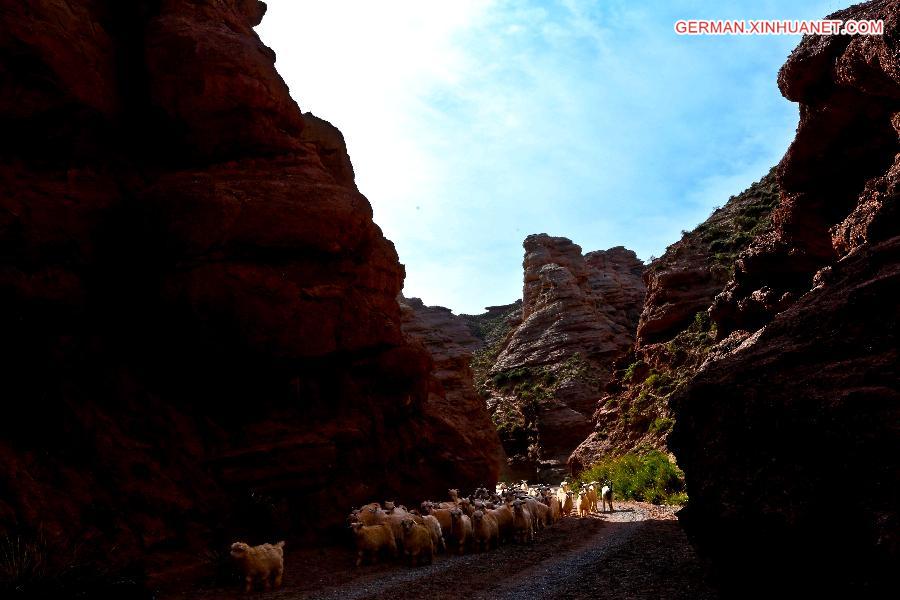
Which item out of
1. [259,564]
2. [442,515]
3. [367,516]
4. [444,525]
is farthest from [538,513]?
[259,564]

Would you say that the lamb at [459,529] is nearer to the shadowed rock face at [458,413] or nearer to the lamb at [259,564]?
the lamb at [259,564]

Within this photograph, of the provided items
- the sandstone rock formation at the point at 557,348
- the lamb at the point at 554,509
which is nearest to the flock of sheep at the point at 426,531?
the lamb at the point at 554,509

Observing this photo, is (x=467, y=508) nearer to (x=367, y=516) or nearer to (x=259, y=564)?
(x=367, y=516)

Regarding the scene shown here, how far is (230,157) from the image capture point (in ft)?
62.2

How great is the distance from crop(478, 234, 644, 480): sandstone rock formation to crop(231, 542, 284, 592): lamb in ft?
138

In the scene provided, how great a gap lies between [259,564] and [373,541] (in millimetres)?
3310

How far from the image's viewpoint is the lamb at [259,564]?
11844 millimetres

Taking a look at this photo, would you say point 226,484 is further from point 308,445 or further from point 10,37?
point 10,37

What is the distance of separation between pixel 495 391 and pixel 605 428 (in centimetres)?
2517

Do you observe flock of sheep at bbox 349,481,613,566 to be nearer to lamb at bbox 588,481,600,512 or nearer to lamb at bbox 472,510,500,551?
lamb at bbox 472,510,500,551

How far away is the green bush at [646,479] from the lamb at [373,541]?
43.8ft

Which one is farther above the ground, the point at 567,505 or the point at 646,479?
the point at 646,479

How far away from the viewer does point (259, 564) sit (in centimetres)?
1197

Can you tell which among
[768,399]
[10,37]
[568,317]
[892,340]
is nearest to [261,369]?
[10,37]
